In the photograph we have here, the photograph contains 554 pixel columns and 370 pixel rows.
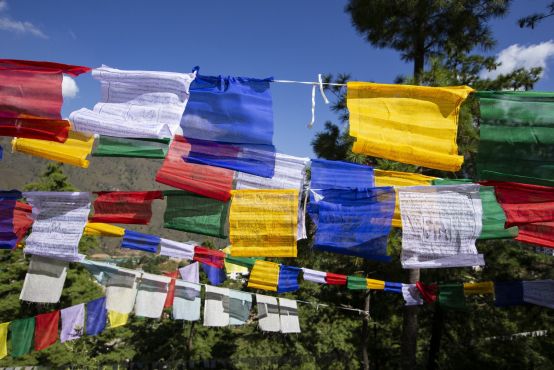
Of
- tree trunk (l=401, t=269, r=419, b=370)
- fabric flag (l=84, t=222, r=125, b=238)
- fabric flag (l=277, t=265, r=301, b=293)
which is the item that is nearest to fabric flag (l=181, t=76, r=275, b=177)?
fabric flag (l=84, t=222, r=125, b=238)

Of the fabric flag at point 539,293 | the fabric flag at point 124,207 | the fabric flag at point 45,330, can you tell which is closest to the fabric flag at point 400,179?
the fabric flag at point 539,293

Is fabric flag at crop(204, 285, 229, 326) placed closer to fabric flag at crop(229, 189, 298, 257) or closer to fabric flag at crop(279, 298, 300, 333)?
fabric flag at crop(279, 298, 300, 333)

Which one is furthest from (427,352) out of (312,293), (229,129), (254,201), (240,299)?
(229,129)

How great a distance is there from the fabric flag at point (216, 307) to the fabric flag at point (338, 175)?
4.49 meters

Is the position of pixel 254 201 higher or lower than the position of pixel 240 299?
higher

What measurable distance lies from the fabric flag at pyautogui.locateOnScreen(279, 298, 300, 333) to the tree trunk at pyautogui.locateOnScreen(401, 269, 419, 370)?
2.58 metres

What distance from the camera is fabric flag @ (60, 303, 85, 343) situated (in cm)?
702

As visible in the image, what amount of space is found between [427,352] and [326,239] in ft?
35.3

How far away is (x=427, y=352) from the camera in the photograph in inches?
490

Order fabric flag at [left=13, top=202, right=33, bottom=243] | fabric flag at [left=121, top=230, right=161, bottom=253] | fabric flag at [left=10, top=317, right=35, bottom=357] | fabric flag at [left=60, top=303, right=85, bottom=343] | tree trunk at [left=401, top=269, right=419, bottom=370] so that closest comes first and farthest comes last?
1. fabric flag at [left=13, top=202, right=33, bottom=243]
2. fabric flag at [left=121, top=230, right=161, bottom=253]
3. fabric flag at [left=10, top=317, right=35, bottom=357]
4. fabric flag at [left=60, top=303, right=85, bottom=343]
5. tree trunk at [left=401, top=269, right=419, bottom=370]

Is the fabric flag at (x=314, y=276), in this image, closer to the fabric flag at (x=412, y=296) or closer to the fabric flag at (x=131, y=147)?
the fabric flag at (x=412, y=296)

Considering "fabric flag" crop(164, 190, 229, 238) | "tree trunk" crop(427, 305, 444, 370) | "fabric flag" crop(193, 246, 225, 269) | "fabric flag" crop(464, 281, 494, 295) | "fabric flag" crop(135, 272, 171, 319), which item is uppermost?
"fabric flag" crop(164, 190, 229, 238)

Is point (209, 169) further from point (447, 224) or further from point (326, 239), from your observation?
point (447, 224)

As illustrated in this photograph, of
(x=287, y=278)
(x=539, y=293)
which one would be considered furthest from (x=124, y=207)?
(x=539, y=293)
